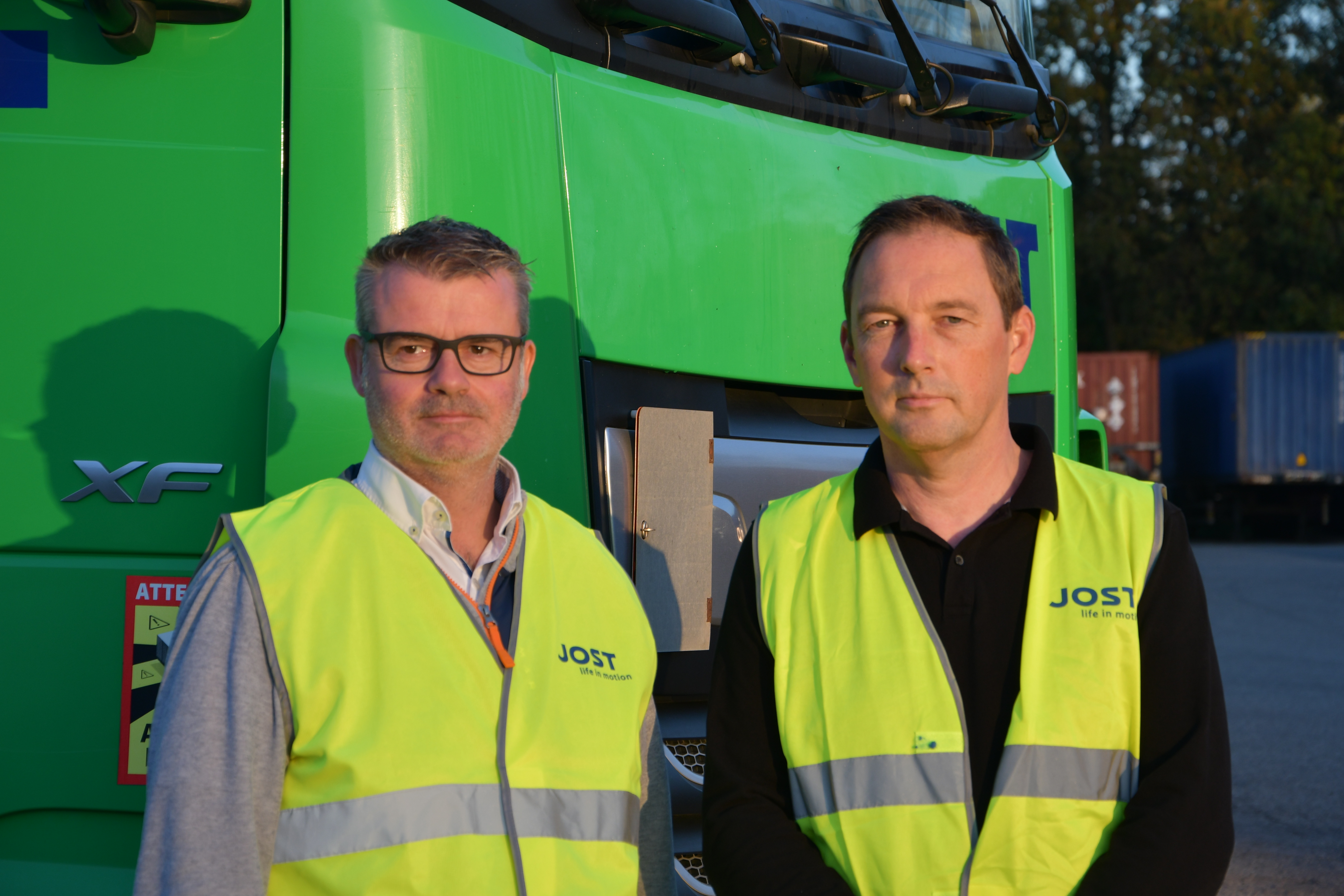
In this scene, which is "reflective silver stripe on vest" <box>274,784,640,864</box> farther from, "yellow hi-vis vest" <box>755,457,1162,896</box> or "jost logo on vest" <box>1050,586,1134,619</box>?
"jost logo on vest" <box>1050,586,1134,619</box>

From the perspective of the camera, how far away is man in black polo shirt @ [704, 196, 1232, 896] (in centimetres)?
164

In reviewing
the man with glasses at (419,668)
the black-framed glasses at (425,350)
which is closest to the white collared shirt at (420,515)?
the man with glasses at (419,668)

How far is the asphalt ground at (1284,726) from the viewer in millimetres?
4270

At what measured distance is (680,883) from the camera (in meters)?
2.62

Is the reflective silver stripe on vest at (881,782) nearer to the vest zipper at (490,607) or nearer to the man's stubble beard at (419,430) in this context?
the vest zipper at (490,607)

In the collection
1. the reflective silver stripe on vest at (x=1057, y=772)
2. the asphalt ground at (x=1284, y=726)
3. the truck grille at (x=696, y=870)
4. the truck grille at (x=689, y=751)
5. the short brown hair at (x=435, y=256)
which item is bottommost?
the asphalt ground at (x=1284, y=726)

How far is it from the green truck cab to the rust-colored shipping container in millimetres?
19345

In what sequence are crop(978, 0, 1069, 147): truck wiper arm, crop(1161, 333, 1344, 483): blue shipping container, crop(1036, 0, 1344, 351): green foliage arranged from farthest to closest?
crop(1036, 0, 1344, 351): green foliage → crop(1161, 333, 1344, 483): blue shipping container → crop(978, 0, 1069, 147): truck wiper arm

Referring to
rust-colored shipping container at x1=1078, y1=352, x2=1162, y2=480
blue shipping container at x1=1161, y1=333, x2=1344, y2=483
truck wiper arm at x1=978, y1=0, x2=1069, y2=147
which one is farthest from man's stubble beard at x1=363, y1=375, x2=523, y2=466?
rust-colored shipping container at x1=1078, y1=352, x2=1162, y2=480

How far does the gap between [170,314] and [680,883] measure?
157 cm

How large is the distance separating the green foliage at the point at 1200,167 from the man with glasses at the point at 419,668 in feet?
84.8

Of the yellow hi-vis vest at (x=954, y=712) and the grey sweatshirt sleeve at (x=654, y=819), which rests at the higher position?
the yellow hi-vis vest at (x=954, y=712)

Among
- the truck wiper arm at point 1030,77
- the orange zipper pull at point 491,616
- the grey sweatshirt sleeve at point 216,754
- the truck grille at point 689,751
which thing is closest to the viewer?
the grey sweatshirt sleeve at point 216,754

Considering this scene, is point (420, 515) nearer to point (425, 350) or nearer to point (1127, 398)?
point (425, 350)
